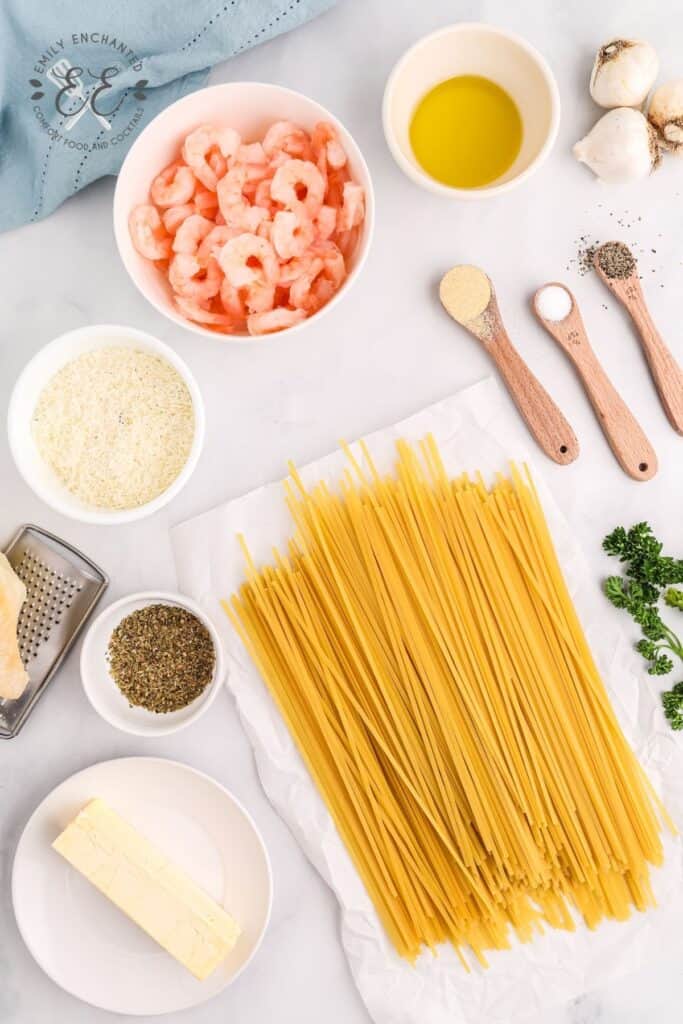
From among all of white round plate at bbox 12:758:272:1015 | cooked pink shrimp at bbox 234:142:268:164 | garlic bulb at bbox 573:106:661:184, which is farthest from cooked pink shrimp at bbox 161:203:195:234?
white round plate at bbox 12:758:272:1015

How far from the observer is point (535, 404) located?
169 cm

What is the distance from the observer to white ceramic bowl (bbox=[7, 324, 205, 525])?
151cm

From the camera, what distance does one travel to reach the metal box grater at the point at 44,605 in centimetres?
163

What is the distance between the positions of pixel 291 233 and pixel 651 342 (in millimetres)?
725

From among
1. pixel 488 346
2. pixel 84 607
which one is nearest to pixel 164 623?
Answer: pixel 84 607

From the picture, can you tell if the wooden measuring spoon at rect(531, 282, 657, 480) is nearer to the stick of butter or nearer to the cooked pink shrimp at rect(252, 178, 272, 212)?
the cooked pink shrimp at rect(252, 178, 272, 212)

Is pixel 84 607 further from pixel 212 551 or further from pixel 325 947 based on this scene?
pixel 325 947

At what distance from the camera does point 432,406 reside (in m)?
1.71

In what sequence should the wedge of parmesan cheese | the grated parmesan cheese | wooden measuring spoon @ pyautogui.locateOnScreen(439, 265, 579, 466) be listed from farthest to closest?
wooden measuring spoon @ pyautogui.locateOnScreen(439, 265, 579, 466) < the grated parmesan cheese < the wedge of parmesan cheese

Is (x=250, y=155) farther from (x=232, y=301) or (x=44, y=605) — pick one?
(x=44, y=605)

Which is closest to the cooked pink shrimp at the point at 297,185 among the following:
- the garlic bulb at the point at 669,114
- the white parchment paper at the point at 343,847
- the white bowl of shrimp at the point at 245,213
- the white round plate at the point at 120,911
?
the white bowl of shrimp at the point at 245,213

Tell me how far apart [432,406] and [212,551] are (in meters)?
0.51

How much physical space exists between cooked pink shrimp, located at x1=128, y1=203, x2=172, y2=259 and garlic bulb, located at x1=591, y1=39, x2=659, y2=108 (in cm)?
87

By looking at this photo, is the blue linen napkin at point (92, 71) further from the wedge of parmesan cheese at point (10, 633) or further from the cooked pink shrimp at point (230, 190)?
the wedge of parmesan cheese at point (10, 633)
